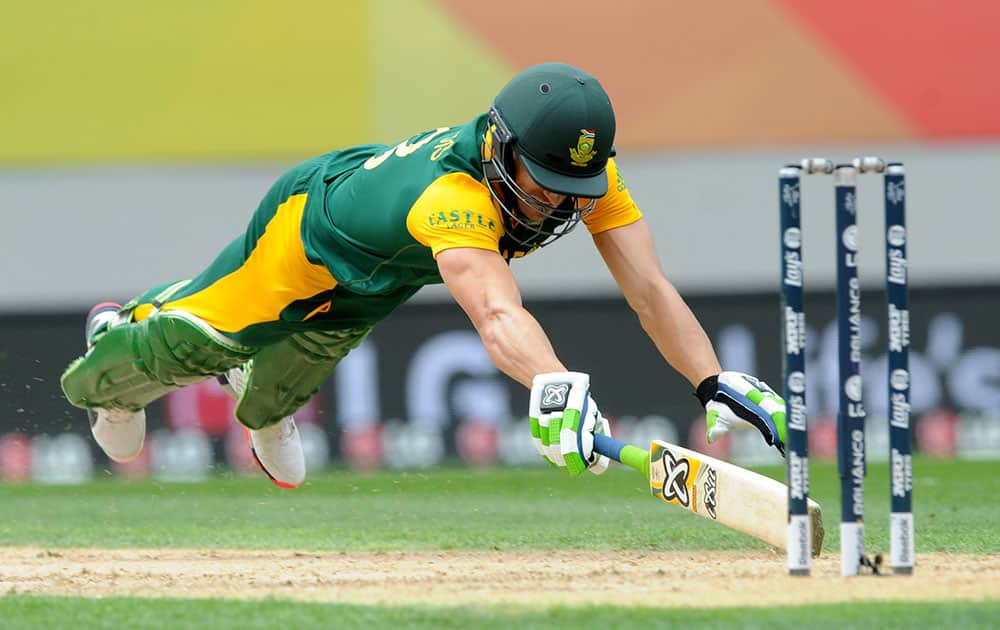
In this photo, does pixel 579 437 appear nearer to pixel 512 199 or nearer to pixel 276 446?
pixel 512 199

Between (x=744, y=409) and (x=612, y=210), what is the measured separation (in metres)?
0.94

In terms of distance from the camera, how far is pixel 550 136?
5.36m

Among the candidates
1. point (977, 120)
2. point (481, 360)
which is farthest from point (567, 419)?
point (977, 120)

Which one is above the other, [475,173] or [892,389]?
[475,173]

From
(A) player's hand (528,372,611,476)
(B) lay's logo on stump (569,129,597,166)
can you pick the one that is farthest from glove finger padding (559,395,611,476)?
(B) lay's logo on stump (569,129,597,166)

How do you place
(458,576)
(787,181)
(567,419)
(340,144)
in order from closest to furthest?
(787,181) < (567,419) < (458,576) < (340,144)

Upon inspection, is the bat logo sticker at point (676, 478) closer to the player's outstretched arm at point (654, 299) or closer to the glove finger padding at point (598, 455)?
the glove finger padding at point (598, 455)

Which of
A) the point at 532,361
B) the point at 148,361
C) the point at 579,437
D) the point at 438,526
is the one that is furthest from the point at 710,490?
the point at 148,361

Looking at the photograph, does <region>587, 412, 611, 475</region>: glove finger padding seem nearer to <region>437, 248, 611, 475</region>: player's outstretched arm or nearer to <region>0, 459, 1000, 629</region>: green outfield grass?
<region>437, 248, 611, 475</region>: player's outstretched arm

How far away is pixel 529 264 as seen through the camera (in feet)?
40.3

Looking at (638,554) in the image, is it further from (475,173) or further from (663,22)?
(663,22)

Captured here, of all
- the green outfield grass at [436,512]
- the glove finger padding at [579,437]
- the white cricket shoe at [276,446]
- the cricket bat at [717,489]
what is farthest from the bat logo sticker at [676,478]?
the white cricket shoe at [276,446]

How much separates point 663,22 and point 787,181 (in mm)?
7948

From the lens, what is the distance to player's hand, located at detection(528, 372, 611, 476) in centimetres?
482
